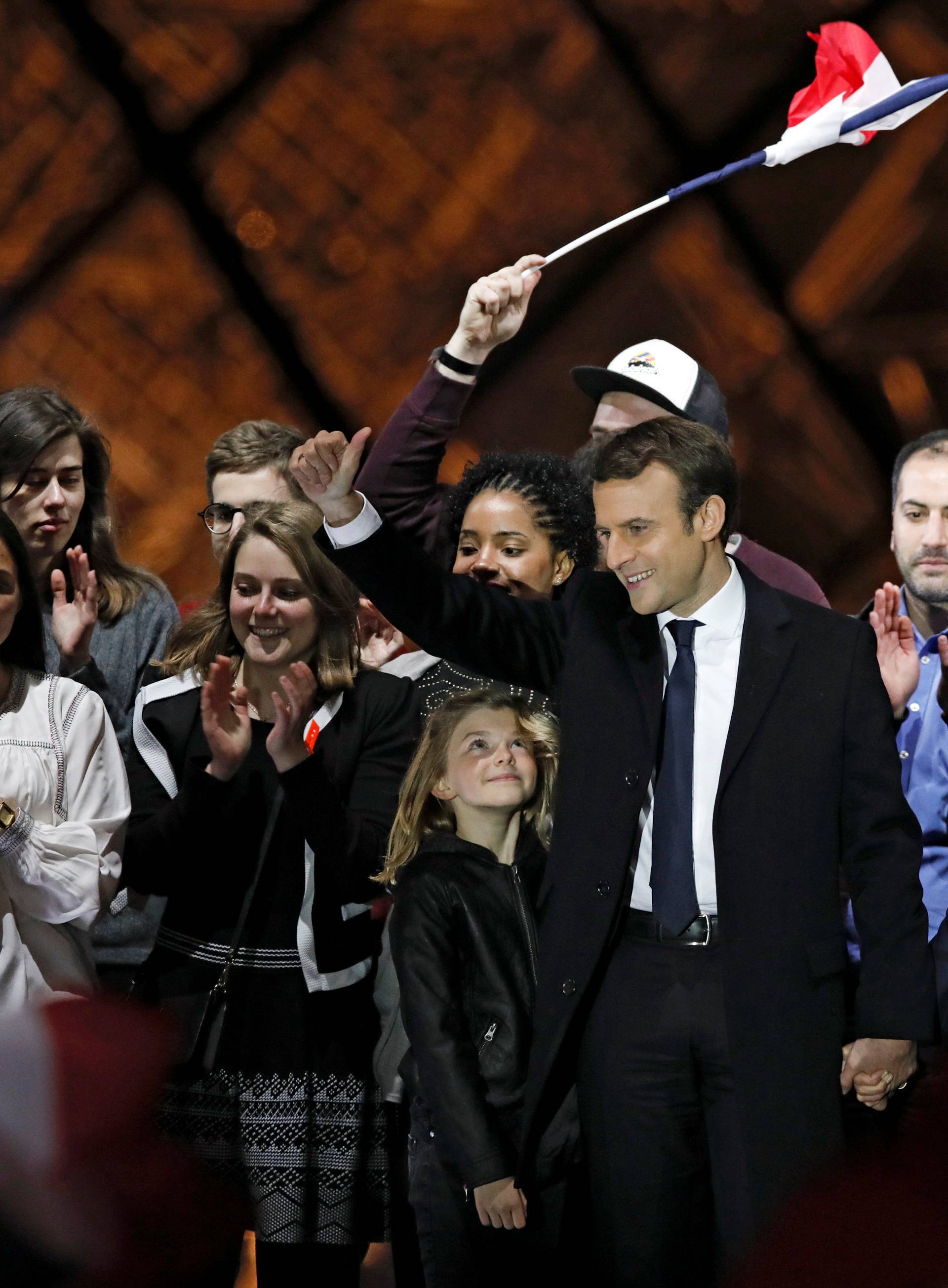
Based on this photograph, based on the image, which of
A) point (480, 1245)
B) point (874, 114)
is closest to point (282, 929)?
point (480, 1245)

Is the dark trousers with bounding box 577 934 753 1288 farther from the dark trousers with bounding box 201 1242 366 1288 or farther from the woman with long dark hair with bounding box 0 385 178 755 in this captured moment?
the woman with long dark hair with bounding box 0 385 178 755

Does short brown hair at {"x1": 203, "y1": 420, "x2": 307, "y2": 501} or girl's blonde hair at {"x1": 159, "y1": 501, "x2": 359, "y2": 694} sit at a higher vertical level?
short brown hair at {"x1": 203, "y1": 420, "x2": 307, "y2": 501}

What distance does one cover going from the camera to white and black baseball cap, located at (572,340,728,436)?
3385 mm

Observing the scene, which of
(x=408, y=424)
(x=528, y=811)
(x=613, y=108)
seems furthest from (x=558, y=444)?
(x=528, y=811)

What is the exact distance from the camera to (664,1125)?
2.28 meters

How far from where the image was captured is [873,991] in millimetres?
2266

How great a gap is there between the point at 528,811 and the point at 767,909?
1.80ft

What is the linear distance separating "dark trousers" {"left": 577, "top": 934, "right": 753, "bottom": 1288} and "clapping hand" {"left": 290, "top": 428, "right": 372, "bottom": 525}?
789mm

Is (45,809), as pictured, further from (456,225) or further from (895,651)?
(456,225)

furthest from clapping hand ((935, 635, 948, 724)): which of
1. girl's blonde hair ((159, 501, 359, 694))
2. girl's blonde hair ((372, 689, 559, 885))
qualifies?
girl's blonde hair ((159, 501, 359, 694))

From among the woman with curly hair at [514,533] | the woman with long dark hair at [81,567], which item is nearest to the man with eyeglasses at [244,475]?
the woman with long dark hair at [81,567]

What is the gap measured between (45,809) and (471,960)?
0.77m

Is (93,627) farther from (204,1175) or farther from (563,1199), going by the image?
(563,1199)

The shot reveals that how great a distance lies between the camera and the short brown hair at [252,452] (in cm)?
351
